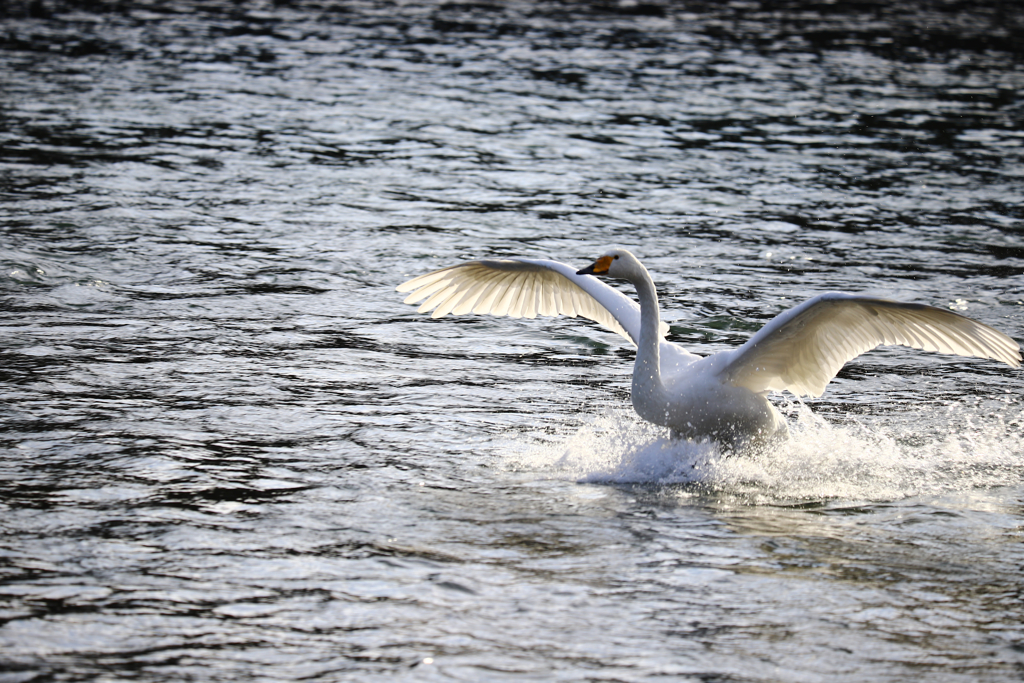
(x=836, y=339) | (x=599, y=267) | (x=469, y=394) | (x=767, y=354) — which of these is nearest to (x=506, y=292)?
(x=469, y=394)

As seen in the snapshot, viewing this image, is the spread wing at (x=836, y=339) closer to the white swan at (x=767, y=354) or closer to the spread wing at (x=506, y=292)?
the white swan at (x=767, y=354)

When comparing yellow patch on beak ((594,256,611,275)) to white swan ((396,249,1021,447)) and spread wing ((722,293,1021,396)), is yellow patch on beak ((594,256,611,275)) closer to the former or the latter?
white swan ((396,249,1021,447))

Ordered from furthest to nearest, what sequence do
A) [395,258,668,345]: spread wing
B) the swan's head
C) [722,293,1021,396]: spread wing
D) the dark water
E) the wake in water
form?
[395,258,668,345]: spread wing, the swan's head, the wake in water, [722,293,1021,396]: spread wing, the dark water

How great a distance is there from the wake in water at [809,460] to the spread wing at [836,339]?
0.47 m

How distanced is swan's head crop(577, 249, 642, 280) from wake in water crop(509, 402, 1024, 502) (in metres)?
1.07

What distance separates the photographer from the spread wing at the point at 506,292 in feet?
32.2

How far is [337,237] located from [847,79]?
14.1 meters

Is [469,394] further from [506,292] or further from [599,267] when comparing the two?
[599,267]

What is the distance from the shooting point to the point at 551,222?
15406 millimetres

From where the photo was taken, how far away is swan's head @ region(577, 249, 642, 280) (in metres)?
8.23

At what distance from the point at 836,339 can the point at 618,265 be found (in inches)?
56.4

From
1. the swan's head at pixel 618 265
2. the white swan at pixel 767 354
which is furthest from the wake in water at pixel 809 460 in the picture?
the swan's head at pixel 618 265

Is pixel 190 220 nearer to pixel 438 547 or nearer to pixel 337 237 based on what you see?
pixel 337 237

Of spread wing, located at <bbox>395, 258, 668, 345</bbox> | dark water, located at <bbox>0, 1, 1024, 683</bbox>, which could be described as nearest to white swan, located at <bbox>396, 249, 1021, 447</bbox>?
dark water, located at <bbox>0, 1, 1024, 683</bbox>
